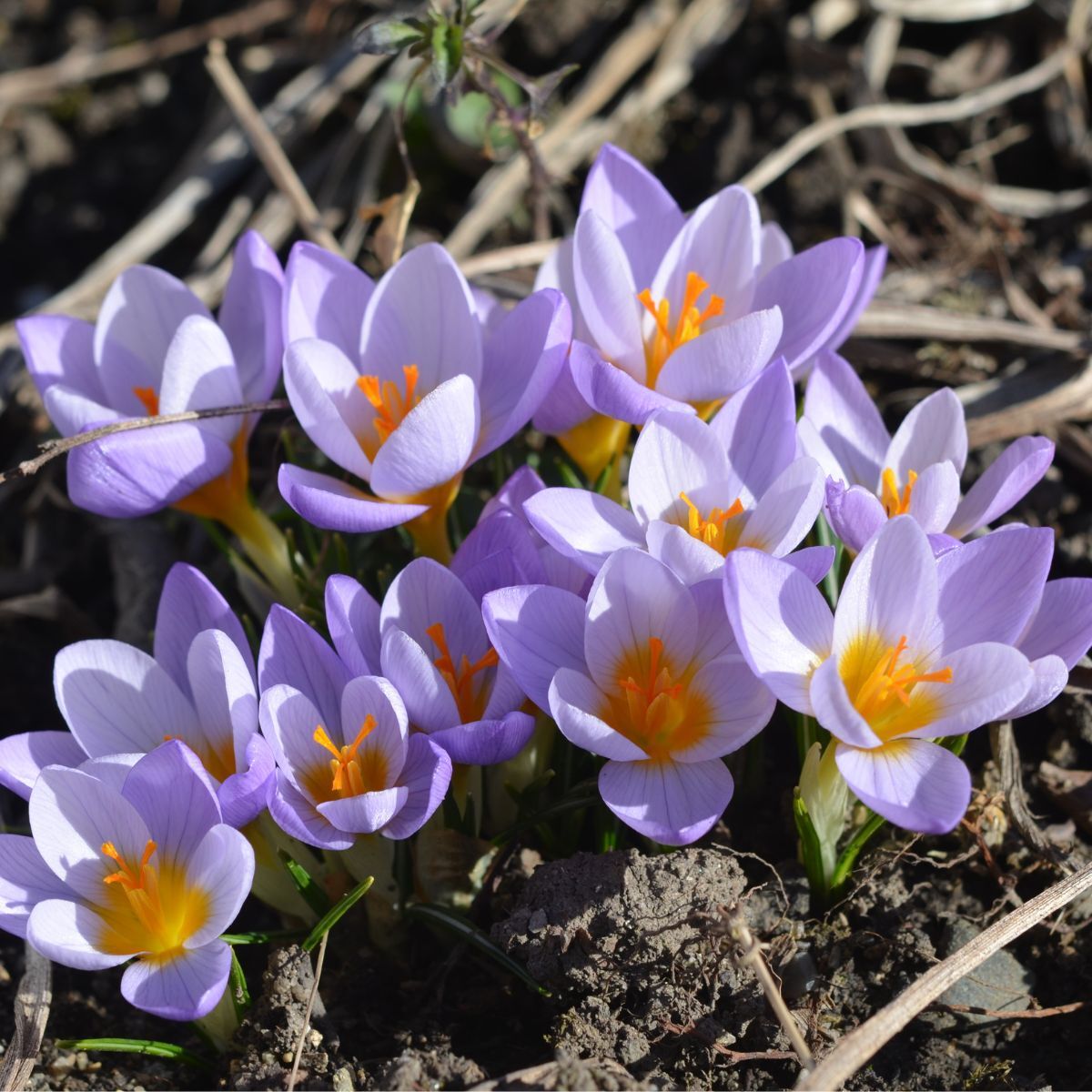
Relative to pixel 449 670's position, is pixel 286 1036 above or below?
below

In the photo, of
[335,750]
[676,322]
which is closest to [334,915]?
[335,750]

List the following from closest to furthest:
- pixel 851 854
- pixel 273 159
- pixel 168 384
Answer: pixel 851 854, pixel 168 384, pixel 273 159

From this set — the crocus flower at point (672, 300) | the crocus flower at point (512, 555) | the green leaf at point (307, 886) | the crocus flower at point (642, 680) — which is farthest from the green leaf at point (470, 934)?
the crocus flower at point (672, 300)

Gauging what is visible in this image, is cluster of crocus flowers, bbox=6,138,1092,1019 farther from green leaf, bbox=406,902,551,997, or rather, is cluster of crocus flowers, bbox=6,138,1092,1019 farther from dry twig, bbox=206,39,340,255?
dry twig, bbox=206,39,340,255

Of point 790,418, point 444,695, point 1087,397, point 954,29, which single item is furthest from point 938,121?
point 444,695

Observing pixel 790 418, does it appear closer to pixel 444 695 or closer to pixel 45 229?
pixel 444 695

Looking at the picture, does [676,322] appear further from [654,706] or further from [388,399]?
[654,706]

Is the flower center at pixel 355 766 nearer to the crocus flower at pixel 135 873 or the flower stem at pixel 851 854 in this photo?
the crocus flower at pixel 135 873
